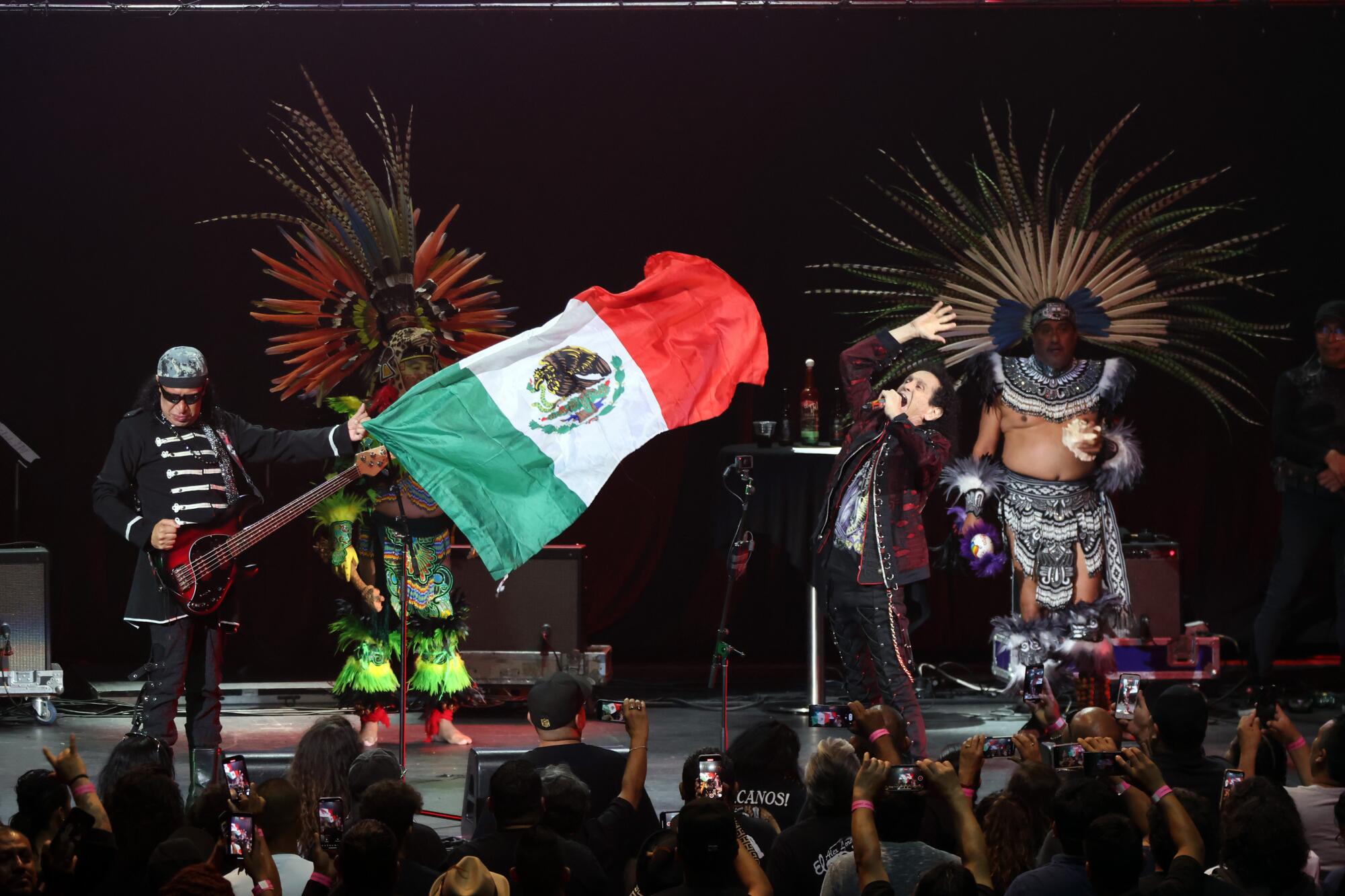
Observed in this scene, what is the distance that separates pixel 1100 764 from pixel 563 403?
3.09 meters

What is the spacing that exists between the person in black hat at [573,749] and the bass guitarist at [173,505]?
229 cm

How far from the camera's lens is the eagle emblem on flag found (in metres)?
6.59

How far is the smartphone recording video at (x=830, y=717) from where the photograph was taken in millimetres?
4777

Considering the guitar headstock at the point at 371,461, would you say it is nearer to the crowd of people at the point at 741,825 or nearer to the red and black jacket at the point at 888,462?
the red and black jacket at the point at 888,462

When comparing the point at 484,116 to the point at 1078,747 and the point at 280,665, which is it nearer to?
the point at 280,665

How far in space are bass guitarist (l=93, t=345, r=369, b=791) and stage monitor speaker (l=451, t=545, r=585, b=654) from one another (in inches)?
97.6

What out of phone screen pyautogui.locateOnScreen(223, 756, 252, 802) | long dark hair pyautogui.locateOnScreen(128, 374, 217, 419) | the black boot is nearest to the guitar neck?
long dark hair pyautogui.locateOnScreen(128, 374, 217, 419)

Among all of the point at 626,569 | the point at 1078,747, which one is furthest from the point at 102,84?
the point at 1078,747

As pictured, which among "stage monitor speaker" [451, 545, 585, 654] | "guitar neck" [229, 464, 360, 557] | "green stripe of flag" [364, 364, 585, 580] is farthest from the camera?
"stage monitor speaker" [451, 545, 585, 654]

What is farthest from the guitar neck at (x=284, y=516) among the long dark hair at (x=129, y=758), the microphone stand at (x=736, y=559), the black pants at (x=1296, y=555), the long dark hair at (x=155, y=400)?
the black pants at (x=1296, y=555)

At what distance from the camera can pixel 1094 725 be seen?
5055 millimetres

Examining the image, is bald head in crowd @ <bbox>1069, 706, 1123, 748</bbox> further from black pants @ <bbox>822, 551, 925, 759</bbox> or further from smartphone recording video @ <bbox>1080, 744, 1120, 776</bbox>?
black pants @ <bbox>822, 551, 925, 759</bbox>

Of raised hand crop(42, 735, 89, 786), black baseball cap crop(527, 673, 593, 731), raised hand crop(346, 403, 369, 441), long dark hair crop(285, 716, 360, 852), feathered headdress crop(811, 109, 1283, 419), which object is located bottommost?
long dark hair crop(285, 716, 360, 852)

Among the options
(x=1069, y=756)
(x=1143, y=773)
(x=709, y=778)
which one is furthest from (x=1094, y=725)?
(x=709, y=778)
